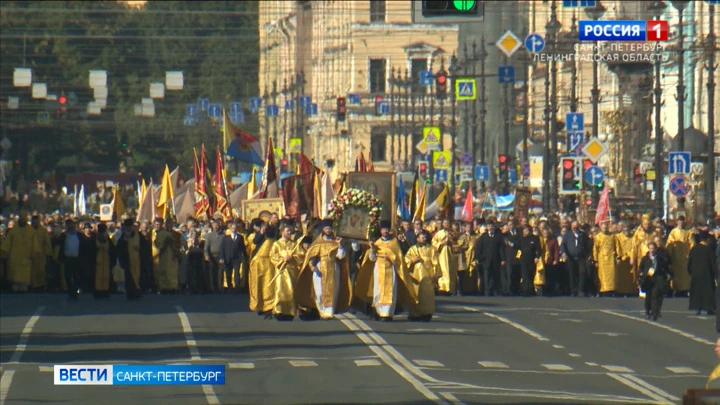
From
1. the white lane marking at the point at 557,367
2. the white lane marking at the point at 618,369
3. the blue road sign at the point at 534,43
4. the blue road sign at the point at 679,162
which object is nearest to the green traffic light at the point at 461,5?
the white lane marking at the point at 557,367

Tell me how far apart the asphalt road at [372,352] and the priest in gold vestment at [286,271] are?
309 millimetres

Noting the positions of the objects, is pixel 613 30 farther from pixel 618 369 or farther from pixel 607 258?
pixel 618 369

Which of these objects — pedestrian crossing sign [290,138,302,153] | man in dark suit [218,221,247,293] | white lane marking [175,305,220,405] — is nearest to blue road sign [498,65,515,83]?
man in dark suit [218,221,247,293]

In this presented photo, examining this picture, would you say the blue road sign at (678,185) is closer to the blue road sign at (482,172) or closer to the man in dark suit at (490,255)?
the man in dark suit at (490,255)

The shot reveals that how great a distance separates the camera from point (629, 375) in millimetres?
20953

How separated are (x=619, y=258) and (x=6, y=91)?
2588 inches

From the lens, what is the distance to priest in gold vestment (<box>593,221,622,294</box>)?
3862cm

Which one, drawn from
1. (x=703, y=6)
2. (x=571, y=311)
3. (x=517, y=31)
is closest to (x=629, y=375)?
(x=571, y=311)

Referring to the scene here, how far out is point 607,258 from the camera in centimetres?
3859

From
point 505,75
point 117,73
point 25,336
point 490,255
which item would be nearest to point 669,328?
point 25,336

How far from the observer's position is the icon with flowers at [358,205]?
3012cm

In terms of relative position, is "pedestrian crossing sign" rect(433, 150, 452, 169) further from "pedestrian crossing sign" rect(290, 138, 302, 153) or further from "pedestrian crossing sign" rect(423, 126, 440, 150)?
"pedestrian crossing sign" rect(290, 138, 302, 153)

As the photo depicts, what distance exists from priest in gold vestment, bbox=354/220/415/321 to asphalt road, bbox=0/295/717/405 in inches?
16.8

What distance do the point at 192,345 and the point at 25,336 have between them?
123 inches
